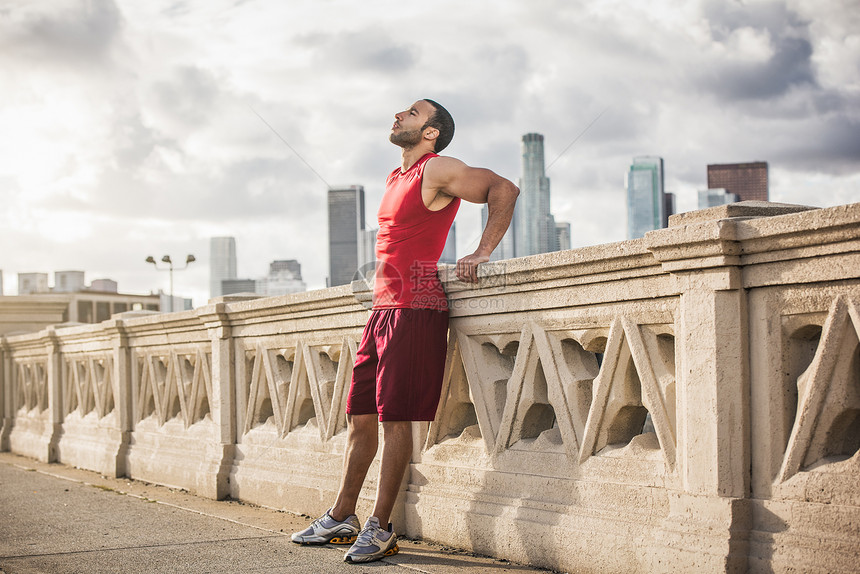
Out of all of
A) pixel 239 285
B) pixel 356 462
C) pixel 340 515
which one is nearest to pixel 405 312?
pixel 356 462

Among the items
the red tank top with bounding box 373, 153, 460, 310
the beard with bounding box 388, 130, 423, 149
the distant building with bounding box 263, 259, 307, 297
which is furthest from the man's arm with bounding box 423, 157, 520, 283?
the distant building with bounding box 263, 259, 307, 297

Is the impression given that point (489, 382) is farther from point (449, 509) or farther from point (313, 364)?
point (313, 364)

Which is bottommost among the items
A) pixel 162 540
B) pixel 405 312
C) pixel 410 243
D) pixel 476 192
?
pixel 162 540

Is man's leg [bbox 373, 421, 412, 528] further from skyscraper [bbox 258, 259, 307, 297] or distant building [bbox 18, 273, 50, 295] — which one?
distant building [bbox 18, 273, 50, 295]

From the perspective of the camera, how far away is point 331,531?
16.8 ft

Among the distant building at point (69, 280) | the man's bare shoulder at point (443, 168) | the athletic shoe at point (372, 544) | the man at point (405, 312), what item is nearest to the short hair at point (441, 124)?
the man at point (405, 312)

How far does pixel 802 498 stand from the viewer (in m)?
3.50

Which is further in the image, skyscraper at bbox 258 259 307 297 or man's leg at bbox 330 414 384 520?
skyscraper at bbox 258 259 307 297

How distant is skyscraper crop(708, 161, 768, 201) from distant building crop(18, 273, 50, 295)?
9260 cm

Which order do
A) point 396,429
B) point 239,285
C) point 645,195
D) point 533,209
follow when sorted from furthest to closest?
point 645,195 < point 239,285 < point 533,209 < point 396,429

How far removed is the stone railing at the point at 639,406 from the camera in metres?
3.47

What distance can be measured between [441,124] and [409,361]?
4.10 feet

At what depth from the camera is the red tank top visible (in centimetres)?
492

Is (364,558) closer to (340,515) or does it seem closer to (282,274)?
(340,515)
